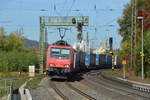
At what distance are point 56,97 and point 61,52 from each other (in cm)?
985

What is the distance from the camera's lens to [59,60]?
85.4ft

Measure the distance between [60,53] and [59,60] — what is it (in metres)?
0.66

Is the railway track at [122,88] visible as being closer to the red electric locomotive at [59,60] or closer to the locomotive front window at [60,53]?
the red electric locomotive at [59,60]

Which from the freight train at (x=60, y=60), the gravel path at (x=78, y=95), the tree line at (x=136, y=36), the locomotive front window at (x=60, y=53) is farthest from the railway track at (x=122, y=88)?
the tree line at (x=136, y=36)

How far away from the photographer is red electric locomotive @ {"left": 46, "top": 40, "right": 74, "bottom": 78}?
84.2 ft

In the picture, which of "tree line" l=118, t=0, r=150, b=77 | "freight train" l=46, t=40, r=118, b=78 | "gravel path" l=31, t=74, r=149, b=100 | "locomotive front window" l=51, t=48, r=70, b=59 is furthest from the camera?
"tree line" l=118, t=0, r=150, b=77

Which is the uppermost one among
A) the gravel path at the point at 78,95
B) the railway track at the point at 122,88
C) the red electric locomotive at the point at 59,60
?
the red electric locomotive at the point at 59,60

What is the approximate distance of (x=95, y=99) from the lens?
15.8m

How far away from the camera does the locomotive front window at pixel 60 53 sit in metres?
26.2

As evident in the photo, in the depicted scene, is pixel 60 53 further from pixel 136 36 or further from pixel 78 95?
pixel 136 36

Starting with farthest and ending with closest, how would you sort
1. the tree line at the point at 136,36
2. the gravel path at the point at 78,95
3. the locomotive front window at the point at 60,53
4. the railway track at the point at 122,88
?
the tree line at the point at 136,36, the locomotive front window at the point at 60,53, the railway track at the point at 122,88, the gravel path at the point at 78,95

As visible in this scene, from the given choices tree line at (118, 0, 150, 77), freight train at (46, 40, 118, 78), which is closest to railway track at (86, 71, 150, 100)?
freight train at (46, 40, 118, 78)

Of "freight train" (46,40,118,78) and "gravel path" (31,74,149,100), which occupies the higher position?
"freight train" (46,40,118,78)

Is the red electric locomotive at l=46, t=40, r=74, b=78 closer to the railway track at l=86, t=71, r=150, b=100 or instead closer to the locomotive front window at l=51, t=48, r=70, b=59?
the locomotive front window at l=51, t=48, r=70, b=59
